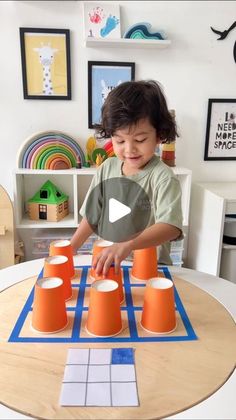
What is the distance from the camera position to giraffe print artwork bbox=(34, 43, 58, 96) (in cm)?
167

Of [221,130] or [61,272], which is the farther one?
[221,130]

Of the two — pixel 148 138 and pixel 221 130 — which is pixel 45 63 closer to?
pixel 221 130

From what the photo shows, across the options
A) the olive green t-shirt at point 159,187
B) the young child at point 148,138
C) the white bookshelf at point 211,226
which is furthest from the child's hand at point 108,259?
the white bookshelf at point 211,226

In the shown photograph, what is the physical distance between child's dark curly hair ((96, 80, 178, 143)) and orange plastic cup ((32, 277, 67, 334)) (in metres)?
0.42

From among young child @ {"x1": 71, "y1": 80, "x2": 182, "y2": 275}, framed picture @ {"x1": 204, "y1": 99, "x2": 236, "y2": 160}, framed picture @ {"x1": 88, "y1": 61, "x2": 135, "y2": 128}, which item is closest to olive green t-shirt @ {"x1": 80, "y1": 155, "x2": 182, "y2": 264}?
young child @ {"x1": 71, "y1": 80, "x2": 182, "y2": 275}

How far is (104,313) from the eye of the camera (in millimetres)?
577

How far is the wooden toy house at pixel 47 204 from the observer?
5.60 feet

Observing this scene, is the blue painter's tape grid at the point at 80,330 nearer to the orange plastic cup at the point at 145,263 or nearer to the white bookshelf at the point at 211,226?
the orange plastic cup at the point at 145,263

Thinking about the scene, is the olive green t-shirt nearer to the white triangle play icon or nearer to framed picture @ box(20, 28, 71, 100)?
the white triangle play icon

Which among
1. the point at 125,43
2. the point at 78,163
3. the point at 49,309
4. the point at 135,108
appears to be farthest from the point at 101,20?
the point at 49,309
